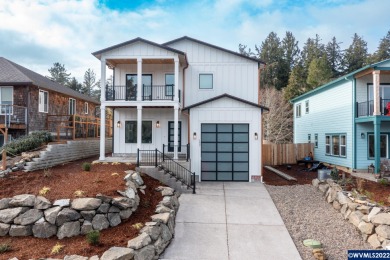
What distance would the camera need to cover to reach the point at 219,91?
53.1 feet

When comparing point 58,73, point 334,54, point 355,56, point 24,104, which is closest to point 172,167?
point 24,104

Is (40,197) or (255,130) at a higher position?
(255,130)

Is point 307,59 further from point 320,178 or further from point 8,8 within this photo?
point 8,8

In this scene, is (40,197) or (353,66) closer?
(40,197)

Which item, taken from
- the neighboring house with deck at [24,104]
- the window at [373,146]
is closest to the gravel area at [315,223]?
the window at [373,146]

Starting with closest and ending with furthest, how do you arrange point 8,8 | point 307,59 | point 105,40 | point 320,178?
point 320,178 → point 8,8 → point 105,40 → point 307,59

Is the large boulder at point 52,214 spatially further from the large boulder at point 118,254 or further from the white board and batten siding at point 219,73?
the white board and batten siding at point 219,73

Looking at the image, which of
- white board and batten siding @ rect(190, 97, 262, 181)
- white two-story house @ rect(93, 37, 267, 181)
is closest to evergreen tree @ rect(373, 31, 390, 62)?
white two-story house @ rect(93, 37, 267, 181)

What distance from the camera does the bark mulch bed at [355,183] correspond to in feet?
31.9

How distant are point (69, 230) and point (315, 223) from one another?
7.53 meters

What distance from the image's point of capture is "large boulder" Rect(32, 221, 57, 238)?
7.29m

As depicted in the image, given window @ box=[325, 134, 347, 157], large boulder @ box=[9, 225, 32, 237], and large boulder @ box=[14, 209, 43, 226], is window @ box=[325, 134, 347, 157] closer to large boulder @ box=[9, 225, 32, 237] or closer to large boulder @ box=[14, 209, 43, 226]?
large boulder @ box=[14, 209, 43, 226]

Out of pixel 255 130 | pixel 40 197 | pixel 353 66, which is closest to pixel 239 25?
pixel 255 130

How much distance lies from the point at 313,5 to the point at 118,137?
15364mm
